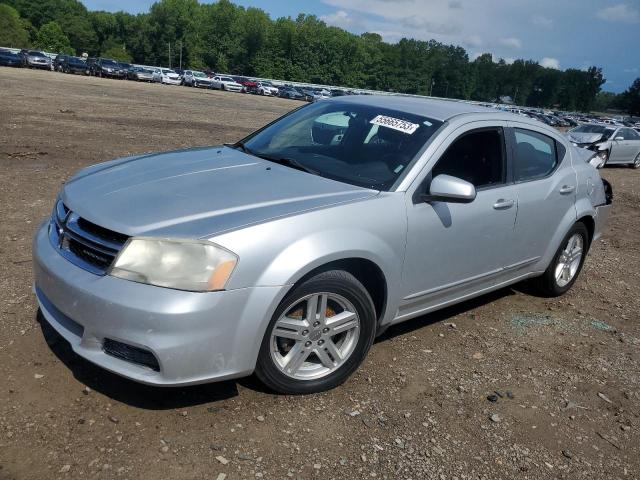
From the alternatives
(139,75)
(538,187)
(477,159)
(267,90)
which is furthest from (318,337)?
(267,90)

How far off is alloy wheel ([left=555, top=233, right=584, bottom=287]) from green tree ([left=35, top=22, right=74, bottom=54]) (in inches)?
4848

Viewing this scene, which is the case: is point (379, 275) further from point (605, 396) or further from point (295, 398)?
point (605, 396)

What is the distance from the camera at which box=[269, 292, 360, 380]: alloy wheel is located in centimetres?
309

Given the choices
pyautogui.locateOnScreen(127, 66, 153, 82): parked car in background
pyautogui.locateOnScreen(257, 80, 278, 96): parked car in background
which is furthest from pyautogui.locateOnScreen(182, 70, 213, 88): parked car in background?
pyautogui.locateOnScreen(257, 80, 278, 96): parked car in background

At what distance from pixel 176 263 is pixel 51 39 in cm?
12646

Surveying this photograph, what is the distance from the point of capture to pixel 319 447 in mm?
2891

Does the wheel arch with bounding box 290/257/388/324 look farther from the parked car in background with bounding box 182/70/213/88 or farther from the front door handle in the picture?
the parked car in background with bounding box 182/70/213/88

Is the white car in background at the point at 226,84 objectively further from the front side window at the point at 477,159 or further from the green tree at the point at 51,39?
the green tree at the point at 51,39

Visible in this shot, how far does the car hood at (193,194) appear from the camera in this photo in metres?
2.87

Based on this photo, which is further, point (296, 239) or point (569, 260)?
point (569, 260)

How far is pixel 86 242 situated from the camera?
294 cm

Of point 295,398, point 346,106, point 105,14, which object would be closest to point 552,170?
point 346,106

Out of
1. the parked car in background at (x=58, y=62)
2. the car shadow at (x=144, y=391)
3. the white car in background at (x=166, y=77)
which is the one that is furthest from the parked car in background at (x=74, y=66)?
the car shadow at (x=144, y=391)

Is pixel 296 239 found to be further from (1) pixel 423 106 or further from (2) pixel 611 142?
(2) pixel 611 142
